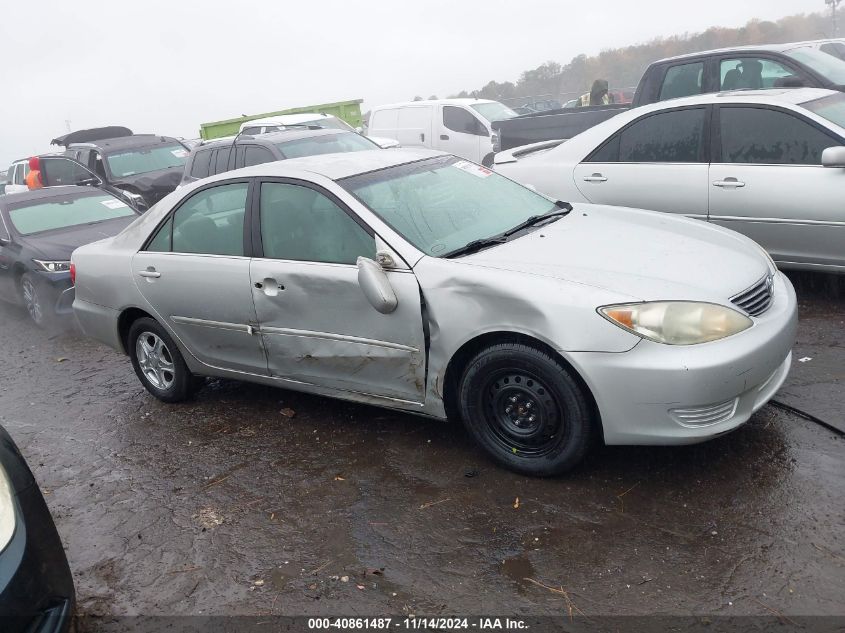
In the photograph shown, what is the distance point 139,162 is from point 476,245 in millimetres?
10978

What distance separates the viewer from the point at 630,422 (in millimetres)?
3320

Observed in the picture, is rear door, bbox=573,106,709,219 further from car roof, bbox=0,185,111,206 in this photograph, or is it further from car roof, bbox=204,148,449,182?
car roof, bbox=0,185,111,206

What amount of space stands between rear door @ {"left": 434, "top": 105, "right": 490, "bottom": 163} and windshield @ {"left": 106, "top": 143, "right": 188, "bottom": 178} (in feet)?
15.0

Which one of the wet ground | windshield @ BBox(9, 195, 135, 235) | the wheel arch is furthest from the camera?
windshield @ BBox(9, 195, 135, 235)

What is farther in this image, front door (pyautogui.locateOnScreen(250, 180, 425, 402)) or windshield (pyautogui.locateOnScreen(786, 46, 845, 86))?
windshield (pyautogui.locateOnScreen(786, 46, 845, 86))

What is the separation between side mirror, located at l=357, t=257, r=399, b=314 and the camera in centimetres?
374

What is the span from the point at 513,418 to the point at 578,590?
0.95 m

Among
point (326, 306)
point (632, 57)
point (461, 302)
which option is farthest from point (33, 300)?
point (632, 57)

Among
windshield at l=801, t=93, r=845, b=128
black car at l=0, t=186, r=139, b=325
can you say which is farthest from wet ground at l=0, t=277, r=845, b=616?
black car at l=0, t=186, r=139, b=325

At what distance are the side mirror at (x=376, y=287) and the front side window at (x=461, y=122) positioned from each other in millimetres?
9803

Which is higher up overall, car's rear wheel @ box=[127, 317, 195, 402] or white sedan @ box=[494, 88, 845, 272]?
white sedan @ box=[494, 88, 845, 272]

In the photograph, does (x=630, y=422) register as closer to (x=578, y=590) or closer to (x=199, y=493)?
(x=578, y=590)

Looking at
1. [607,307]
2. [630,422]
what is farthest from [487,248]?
[630,422]

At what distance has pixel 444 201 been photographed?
4312mm
